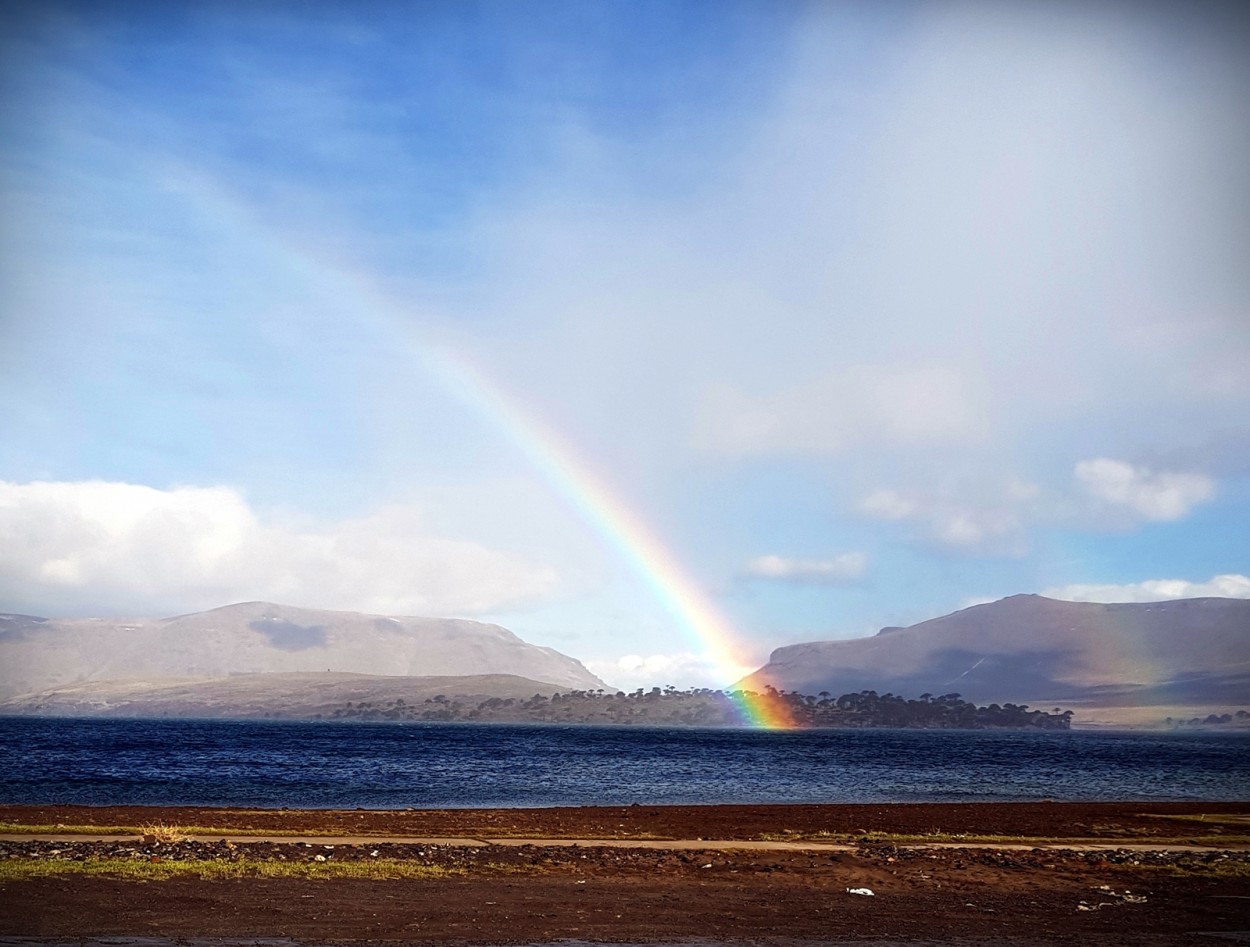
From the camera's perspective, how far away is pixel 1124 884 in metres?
23.3

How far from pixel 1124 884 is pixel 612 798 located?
36435 millimetres

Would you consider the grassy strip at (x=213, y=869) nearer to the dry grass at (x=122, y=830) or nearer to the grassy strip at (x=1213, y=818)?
the dry grass at (x=122, y=830)

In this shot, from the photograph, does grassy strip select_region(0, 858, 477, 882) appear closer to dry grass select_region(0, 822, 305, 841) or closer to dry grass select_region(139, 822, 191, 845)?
dry grass select_region(139, 822, 191, 845)

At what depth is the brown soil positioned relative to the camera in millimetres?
17625

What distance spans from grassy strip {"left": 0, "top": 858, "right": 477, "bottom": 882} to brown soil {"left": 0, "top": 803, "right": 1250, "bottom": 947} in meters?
0.55

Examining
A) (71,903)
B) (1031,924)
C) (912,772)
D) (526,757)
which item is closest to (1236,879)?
(1031,924)

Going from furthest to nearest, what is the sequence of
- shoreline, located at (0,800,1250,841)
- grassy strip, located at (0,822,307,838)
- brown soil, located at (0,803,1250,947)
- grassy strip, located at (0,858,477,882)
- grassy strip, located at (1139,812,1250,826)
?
1. grassy strip, located at (1139,812,1250,826)
2. shoreline, located at (0,800,1250,841)
3. grassy strip, located at (0,822,307,838)
4. grassy strip, located at (0,858,477,882)
5. brown soil, located at (0,803,1250,947)

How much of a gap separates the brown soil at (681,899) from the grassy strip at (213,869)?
545mm

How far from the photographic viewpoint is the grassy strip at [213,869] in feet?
70.9

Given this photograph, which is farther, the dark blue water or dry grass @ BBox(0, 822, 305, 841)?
the dark blue water

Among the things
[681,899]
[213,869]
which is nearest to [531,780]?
[213,869]

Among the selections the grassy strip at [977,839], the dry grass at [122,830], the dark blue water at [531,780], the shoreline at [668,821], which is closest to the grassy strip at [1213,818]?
the shoreline at [668,821]

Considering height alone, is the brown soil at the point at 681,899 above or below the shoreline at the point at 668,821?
above

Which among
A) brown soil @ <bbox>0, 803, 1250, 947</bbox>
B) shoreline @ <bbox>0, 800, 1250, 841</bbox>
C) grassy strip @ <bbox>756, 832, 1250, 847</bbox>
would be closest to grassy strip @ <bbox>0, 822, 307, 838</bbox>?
shoreline @ <bbox>0, 800, 1250, 841</bbox>
